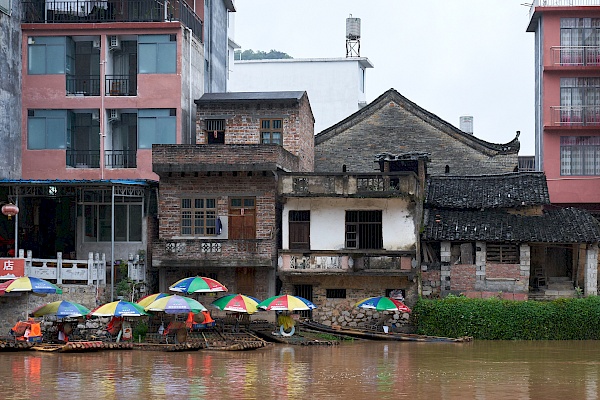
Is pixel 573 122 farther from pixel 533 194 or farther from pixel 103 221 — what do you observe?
pixel 103 221

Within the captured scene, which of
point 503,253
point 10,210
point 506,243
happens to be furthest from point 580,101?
point 10,210

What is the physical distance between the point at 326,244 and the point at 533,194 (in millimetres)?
8664

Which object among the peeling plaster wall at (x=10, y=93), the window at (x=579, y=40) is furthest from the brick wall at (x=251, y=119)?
the window at (x=579, y=40)

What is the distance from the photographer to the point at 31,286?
36.1 metres

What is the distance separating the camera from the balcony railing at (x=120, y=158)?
44.5 metres

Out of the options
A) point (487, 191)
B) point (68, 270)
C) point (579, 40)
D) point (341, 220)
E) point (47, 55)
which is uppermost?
point (579, 40)

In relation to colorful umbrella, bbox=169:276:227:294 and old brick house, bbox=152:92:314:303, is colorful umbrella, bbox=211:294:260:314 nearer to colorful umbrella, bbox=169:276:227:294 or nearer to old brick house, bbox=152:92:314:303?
colorful umbrella, bbox=169:276:227:294

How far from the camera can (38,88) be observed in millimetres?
44500

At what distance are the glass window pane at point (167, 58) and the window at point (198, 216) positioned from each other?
5.73 m

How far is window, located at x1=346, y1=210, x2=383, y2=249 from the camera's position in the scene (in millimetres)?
41906

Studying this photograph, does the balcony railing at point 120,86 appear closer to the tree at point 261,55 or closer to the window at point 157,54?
the window at point 157,54

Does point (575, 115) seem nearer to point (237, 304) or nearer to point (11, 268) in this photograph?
point (237, 304)

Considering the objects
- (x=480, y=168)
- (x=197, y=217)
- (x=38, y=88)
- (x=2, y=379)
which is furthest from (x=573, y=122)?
(x=2, y=379)

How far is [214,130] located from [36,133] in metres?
7.04
